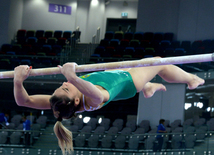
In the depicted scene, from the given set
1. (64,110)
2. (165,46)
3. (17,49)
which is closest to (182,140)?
(64,110)

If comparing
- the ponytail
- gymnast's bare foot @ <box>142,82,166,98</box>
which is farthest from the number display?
the ponytail

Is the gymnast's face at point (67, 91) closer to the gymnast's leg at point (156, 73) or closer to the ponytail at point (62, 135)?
the ponytail at point (62, 135)

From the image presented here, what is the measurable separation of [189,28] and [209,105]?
4.91 metres

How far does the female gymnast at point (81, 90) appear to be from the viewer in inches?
93.6

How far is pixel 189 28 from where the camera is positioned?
40.6ft

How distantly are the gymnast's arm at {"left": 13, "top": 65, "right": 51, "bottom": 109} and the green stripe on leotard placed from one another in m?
0.43

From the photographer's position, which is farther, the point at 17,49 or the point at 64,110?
the point at 17,49

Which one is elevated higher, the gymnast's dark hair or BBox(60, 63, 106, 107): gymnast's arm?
BBox(60, 63, 106, 107): gymnast's arm

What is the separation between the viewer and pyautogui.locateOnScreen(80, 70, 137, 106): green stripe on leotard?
105 inches

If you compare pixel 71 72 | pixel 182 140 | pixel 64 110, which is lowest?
pixel 182 140

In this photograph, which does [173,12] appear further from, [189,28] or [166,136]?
[166,136]

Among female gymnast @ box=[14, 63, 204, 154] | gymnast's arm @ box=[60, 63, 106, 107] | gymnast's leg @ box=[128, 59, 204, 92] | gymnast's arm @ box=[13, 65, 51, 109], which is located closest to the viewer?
gymnast's arm @ box=[60, 63, 106, 107]

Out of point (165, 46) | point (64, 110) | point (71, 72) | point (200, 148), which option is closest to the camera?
point (71, 72)

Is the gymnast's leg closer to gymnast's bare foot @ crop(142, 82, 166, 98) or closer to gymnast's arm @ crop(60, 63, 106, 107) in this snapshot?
gymnast's bare foot @ crop(142, 82, 166, 98)
